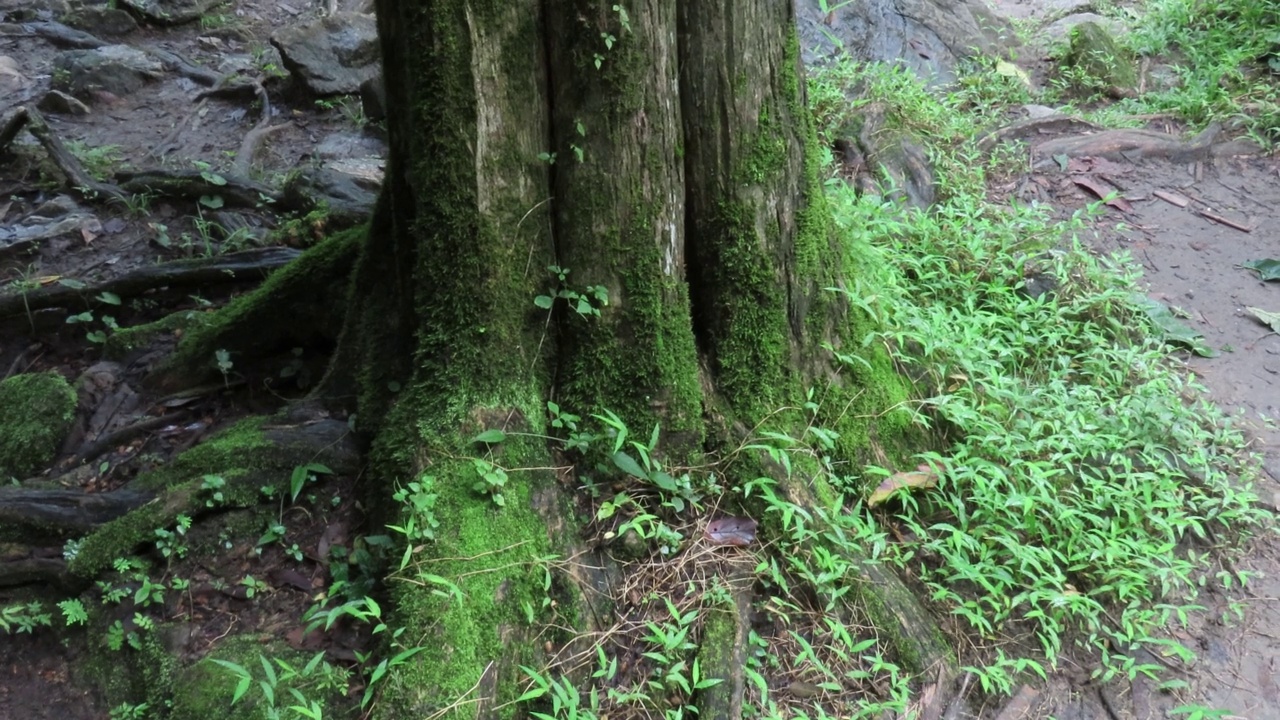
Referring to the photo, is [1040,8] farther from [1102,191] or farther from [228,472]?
[228,472]

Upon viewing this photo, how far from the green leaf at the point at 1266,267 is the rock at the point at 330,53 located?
24.7 ft

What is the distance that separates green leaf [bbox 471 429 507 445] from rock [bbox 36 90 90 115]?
287 inches

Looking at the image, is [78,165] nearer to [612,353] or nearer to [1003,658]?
[612,353]

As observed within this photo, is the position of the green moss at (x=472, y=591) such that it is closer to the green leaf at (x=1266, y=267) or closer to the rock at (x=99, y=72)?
the green leaf at (x=1266, y=267)

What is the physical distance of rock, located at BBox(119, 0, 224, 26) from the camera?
9.56 m

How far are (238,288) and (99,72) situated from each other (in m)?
5.21

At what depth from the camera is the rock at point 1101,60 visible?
7.43 m

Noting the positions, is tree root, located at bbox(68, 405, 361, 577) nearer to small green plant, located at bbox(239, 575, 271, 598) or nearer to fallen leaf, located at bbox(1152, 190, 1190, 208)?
small green plant, located at bbox(239, 575, 271, 598)

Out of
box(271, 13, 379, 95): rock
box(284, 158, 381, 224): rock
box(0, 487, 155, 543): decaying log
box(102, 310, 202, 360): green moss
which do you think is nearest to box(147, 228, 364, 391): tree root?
box(102, 310, 202, 360): green moss

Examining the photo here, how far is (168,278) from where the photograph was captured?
457cm

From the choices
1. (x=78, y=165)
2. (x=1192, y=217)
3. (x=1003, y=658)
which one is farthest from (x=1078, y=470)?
(x=78, y=165)

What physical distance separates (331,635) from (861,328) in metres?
2.29

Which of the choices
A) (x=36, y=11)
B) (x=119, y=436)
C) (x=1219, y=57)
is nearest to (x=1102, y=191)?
(x=1219, y=57)

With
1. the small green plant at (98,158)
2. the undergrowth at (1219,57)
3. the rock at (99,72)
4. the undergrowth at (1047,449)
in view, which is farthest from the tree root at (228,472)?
the undergrowth at (1219,57)
